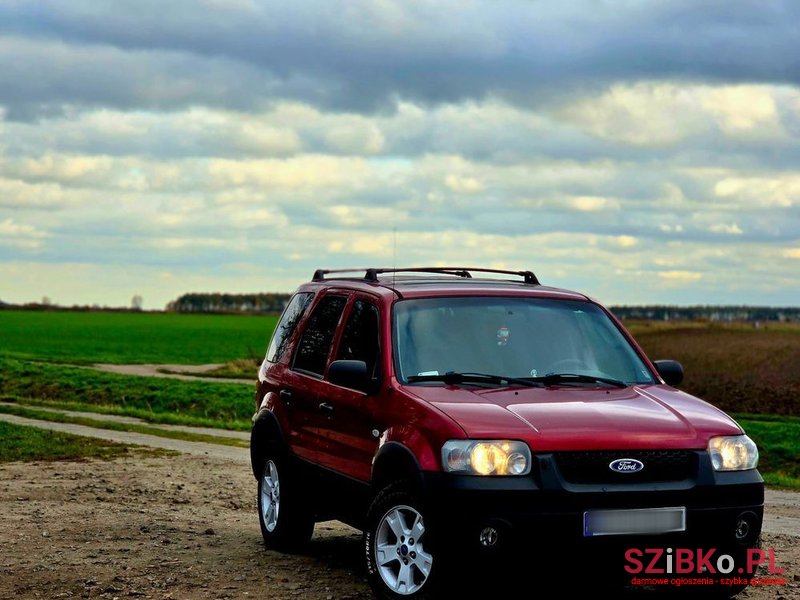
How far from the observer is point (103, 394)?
3581cm

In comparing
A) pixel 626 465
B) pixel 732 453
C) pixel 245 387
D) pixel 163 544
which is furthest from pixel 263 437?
pixel 245 387

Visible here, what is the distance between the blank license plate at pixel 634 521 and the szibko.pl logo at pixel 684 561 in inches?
4.9

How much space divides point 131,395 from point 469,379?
28624mm

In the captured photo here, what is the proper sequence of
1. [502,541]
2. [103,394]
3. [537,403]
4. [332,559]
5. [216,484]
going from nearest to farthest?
[502,541]
[537,403]
[332,559]
[216,484]
[103,394]

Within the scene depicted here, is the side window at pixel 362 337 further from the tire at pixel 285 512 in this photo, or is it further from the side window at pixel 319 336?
the tire at pixel 285 512

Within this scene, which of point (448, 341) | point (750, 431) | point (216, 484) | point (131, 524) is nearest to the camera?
point (448, 341)

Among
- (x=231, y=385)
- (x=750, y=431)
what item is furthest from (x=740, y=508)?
(x=231, y=385)

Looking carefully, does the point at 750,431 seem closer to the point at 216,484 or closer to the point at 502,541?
the point at 216,484

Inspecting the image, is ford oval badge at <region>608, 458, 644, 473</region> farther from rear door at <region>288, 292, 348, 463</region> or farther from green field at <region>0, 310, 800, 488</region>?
green field at <region>0, 310, 800, 488</region>

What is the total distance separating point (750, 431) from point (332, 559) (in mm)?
16484

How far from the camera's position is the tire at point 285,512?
955cm

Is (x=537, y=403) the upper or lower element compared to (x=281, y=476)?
upper

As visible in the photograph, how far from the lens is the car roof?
8438 millimetres

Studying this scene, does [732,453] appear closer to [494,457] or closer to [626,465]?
[626,465]
